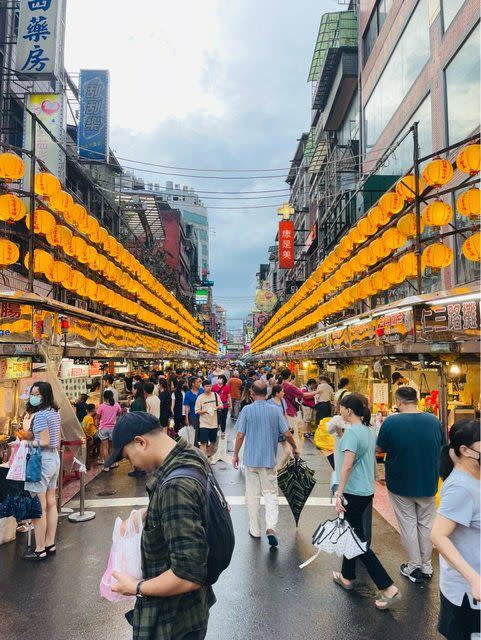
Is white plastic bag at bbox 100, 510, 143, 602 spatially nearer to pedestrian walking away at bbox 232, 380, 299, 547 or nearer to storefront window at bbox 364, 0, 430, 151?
pedestrian walking away at bbox 232, 380, 299, 547

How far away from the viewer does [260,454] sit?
6641 millimetres

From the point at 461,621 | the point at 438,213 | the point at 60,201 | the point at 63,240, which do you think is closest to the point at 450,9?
the point at 438,213

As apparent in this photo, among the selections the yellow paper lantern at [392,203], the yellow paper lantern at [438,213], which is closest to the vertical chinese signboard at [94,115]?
the yellow paper lantern at [392,203]

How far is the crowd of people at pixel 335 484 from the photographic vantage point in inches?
90.0

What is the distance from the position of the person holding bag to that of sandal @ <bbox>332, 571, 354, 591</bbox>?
349 cm

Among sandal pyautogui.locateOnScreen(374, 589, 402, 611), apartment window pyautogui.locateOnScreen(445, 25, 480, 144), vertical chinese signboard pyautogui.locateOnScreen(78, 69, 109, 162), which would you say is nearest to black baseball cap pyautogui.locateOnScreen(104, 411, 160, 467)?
sandal pyautogui.locateOnScreen(374, 589, 402, 611)

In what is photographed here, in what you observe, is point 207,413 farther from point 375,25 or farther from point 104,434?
point 375,25

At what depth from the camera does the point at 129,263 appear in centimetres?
1580

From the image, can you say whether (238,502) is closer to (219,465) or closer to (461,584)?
(219,465)

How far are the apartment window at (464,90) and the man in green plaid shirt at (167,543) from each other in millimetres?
13152

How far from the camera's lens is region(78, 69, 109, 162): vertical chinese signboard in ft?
63.5

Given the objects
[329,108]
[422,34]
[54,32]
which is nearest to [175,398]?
[54,32]

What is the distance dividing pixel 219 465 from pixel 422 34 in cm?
1628

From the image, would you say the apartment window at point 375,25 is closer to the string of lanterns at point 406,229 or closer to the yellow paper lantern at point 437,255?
the string of lanterns at point 406,229
